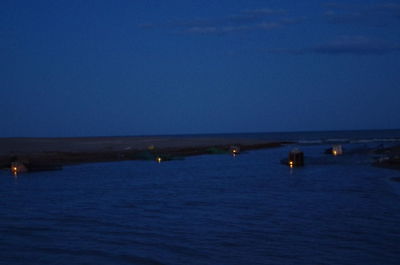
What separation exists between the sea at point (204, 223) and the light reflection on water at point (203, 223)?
0.03 meters

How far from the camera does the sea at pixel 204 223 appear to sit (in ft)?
42.1

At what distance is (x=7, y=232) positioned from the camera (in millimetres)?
16141

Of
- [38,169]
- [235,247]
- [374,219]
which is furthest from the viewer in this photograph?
[38,169]

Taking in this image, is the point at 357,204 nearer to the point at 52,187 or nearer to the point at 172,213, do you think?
the point at 172,213

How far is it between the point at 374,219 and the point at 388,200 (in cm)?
496

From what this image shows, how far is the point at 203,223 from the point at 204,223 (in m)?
0.03

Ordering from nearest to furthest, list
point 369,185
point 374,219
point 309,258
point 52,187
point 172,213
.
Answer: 1. point 309,258
2. point 374,219
3. point 172,213
4. point 369,185
5. point 52,187

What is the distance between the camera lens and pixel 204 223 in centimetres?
1731

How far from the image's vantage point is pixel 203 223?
17312 mm

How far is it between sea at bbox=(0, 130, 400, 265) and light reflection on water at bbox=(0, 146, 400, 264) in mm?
27

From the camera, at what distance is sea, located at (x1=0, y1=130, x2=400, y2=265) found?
12.8m

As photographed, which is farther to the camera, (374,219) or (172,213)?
(172,213)

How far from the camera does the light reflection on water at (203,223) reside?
12.9 metres

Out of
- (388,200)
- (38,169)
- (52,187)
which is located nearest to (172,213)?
(388,200)
